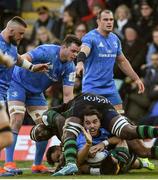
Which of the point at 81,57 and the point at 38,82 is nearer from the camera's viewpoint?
the point at 81,57

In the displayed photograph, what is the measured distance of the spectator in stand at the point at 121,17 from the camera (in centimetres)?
1934

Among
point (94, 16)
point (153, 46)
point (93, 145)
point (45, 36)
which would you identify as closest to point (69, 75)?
point (93, 145)

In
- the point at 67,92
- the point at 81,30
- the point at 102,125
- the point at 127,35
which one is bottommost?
the point at 102,125

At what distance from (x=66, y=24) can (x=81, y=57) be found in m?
7.02

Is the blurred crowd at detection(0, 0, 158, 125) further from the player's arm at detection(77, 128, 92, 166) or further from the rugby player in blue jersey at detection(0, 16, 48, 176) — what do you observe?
the player's arm at detection(77, 128, 92, 166)

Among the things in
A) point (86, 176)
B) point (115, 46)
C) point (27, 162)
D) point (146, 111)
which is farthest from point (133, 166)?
point (146, 111)

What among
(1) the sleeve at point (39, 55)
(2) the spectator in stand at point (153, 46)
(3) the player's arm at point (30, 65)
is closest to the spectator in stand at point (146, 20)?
(2) the spectator in stand at point (153, 46)

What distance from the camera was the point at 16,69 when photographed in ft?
44.6

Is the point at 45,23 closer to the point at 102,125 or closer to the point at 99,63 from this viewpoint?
the point at 99,63

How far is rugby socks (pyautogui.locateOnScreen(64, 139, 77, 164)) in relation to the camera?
1168 centimetres

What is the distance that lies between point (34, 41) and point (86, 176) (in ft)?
29.6

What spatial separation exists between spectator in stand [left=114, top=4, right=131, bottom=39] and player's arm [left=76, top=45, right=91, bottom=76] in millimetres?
5613

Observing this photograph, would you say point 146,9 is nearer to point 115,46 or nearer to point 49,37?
point 49,37

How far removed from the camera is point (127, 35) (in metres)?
18.6
